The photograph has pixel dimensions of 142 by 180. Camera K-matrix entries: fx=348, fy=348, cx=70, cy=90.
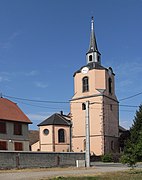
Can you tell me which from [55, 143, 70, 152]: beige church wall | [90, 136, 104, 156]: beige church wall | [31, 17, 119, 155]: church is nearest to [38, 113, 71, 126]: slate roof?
[31, 17, 119, 155]: church

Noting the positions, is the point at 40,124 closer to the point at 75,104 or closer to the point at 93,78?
the point at 75,104

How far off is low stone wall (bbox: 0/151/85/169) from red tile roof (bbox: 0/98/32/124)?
38.3 ft

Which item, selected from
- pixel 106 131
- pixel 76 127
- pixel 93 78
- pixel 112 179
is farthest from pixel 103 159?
pixel 112 179

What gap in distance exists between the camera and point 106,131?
61.5 meters

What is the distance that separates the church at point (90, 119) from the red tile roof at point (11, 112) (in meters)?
15.7

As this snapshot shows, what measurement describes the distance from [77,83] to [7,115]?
78.0ft

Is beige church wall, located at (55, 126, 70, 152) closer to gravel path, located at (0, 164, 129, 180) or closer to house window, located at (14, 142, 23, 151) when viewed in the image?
house window, located at (14, 142, 23, 151)

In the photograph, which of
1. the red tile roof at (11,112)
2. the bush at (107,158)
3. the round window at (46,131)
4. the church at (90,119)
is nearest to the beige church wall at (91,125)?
the church at (90,119)

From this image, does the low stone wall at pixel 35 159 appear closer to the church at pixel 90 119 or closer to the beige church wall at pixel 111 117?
the church at pixel 90 119

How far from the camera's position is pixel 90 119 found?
2478 inches

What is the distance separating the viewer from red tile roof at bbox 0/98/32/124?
45.1 metres

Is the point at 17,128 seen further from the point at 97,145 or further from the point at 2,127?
the point at 97,145

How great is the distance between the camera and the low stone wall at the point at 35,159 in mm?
30219

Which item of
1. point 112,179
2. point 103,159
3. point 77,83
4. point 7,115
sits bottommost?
point 103,159
